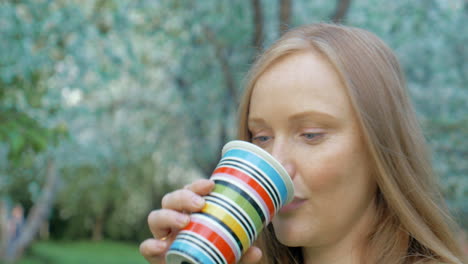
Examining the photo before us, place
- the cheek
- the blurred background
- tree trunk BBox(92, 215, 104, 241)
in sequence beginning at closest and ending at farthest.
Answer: the cheek → the blurred background → tree trunk BBox(92, 215, 104, 241)

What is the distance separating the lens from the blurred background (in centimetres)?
434

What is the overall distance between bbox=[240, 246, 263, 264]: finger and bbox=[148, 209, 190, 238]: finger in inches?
7.4

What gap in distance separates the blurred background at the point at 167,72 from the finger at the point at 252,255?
1769mm

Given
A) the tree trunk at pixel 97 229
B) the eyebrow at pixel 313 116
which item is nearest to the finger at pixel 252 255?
the eyebrow at pixel 313 116

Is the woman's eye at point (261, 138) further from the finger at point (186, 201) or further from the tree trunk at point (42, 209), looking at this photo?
the tree trunk at point (42, 209)

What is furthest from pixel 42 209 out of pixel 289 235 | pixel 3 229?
pixel 289 235

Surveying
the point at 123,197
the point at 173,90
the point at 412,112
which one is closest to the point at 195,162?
the point at 173,90

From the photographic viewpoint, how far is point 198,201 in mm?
1227

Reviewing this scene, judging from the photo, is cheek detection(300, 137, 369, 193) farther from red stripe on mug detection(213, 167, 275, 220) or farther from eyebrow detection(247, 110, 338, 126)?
red stripe on mug detection(213, 167, 275, 220)

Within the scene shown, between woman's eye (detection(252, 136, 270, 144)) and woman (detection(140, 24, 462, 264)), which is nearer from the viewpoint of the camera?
woman (detection(140, 24, 462, 264))

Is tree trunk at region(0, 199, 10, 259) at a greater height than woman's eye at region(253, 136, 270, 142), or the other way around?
woman's eye at region(253, 136, 270, 142)

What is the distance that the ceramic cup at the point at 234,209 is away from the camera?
1159 millimetres

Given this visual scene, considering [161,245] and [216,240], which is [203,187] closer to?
[216,240]

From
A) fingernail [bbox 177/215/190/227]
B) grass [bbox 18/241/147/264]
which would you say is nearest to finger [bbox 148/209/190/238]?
fingernail [bbox 177/215/190/227]
